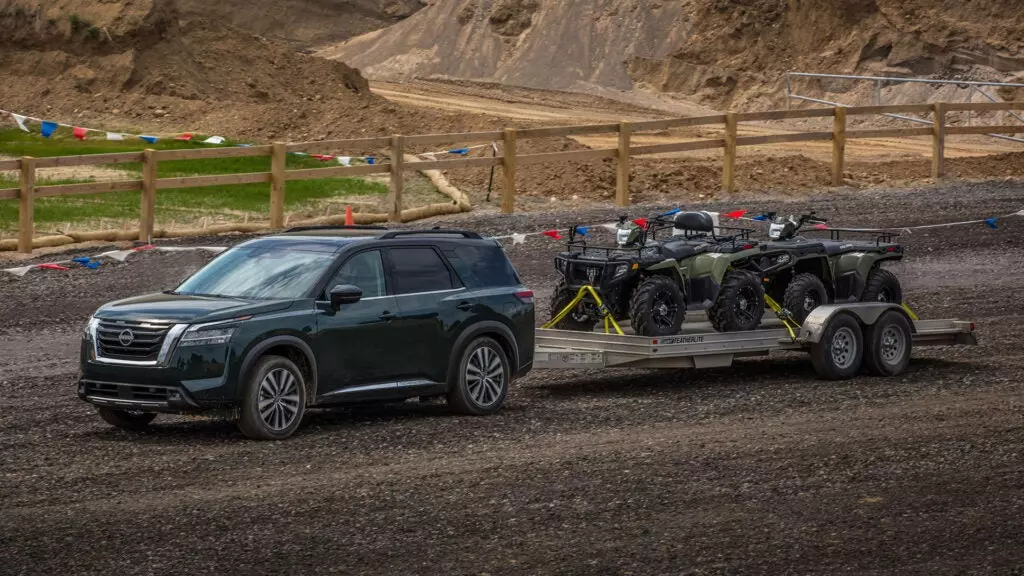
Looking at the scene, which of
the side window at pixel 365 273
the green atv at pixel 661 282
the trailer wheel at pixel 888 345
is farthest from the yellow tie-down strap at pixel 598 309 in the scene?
the trailer wheel at pixel 888 345

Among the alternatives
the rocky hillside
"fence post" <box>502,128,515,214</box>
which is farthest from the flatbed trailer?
the rocky hillside

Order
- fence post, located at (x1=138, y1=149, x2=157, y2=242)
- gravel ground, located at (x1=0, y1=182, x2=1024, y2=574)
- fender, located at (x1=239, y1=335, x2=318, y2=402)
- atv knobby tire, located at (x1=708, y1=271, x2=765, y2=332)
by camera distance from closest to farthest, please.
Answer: gravel ground, located at (x1=0, y1=182, x2=1024, y2=574)
fender, located at (x1=239, y1=335, x2=318, y2=402)
atv knobby tire, located at (x1=708, y1=271, x2=765, y2=332)
fence post, located at (x1=138, y1=149, x2=157, y2=242)

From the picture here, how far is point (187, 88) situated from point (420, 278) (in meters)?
24.7

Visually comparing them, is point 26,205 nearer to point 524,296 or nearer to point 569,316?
point 569,316

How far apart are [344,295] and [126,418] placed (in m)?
1.91

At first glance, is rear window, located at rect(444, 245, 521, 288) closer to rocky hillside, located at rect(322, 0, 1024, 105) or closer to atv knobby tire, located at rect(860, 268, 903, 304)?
atv knobby tire, located at rect(860, 268, 903, 304)

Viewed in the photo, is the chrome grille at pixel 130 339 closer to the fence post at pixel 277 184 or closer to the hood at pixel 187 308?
the hood at pixel 187 308

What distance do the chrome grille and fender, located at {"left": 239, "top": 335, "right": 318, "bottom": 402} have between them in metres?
0.61

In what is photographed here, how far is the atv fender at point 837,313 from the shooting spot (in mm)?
14750

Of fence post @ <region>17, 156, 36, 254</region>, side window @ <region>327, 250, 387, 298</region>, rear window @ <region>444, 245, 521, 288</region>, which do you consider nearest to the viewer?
side window @ <region>327, 250, 387, 298</region>

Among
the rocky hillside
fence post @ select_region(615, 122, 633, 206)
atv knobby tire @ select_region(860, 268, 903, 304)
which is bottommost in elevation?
atv knobby tire @ select_region(860, 268, 903, 304)

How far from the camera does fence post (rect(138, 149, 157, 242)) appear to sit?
68.6 feet

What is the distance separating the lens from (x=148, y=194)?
827 inches

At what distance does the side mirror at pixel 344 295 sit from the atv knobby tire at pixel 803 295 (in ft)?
15.6
